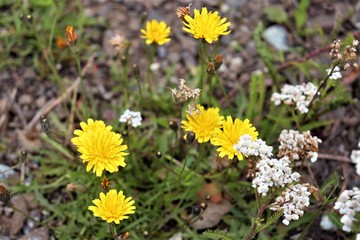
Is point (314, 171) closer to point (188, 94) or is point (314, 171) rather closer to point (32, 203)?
point (188, 94)

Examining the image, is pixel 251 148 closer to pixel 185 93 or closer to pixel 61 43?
pixel 185 93

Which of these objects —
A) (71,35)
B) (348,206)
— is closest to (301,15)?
(71,35)

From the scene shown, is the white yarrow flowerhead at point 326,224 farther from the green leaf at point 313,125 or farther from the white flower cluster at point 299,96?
A: the white flower cluster at point 299,96

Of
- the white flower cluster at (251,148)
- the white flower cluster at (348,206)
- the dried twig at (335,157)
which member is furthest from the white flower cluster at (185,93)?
the dried twig at (335,157)

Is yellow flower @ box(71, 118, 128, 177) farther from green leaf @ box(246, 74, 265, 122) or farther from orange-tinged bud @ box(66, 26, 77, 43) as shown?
green leaf @ box(246, 74, 265, 122)

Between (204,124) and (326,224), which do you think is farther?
(326,224)

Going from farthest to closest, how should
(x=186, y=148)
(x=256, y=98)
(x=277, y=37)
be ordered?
(x=277, y=37)
(x=256, y=98)
(x=186, y=148)

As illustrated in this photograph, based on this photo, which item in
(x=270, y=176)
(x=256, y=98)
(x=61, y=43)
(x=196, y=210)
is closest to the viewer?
(x=270, y=176)

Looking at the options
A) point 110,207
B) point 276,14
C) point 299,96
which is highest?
point 299,96
